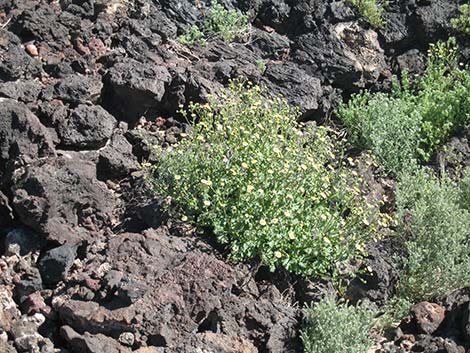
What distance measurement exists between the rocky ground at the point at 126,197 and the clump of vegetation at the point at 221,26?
141 millimetres

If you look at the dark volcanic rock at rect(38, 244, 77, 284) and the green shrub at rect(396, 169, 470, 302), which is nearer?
the dark volcanic rock at rect(38, 244, 77, 284)

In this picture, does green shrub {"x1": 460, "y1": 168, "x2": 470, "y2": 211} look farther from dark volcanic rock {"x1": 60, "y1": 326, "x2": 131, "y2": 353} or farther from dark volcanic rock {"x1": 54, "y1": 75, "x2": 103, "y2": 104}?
dark volcanic rock {"x1": 60, "y1": 326, "x2": 131, "y2": 353}

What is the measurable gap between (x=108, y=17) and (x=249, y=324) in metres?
3.70

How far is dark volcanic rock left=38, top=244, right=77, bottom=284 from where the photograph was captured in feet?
16.8

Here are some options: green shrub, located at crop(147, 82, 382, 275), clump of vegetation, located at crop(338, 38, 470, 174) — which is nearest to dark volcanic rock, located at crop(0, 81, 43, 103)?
green shrub, located at crop(147, 82, 382, 275)

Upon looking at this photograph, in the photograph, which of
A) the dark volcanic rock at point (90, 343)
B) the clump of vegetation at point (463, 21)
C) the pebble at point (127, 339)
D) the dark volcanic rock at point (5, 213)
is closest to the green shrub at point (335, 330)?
the pebble at point (127, 339)

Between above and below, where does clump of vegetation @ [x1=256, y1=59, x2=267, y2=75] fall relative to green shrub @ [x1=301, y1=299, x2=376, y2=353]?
above

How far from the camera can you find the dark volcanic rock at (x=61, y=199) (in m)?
5.25

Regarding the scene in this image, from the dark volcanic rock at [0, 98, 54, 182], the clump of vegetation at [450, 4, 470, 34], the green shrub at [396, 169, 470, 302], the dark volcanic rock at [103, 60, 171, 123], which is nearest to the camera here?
the dark volcanic rock at [0, 98, 54, 182]

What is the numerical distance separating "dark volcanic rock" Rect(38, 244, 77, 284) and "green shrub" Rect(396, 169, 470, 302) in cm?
249

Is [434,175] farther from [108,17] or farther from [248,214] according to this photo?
[108,17]

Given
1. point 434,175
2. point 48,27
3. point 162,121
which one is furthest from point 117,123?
point 434,175

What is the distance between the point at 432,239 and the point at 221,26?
331 cm

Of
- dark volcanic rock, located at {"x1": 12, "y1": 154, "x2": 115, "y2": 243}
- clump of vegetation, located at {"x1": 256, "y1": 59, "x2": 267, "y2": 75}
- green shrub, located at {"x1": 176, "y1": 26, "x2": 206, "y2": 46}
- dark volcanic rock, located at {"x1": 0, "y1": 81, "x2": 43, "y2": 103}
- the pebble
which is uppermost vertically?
clump of vegetation, located at {"x1": 256, "y1": 59, "x2": 267, "y2": 75}
